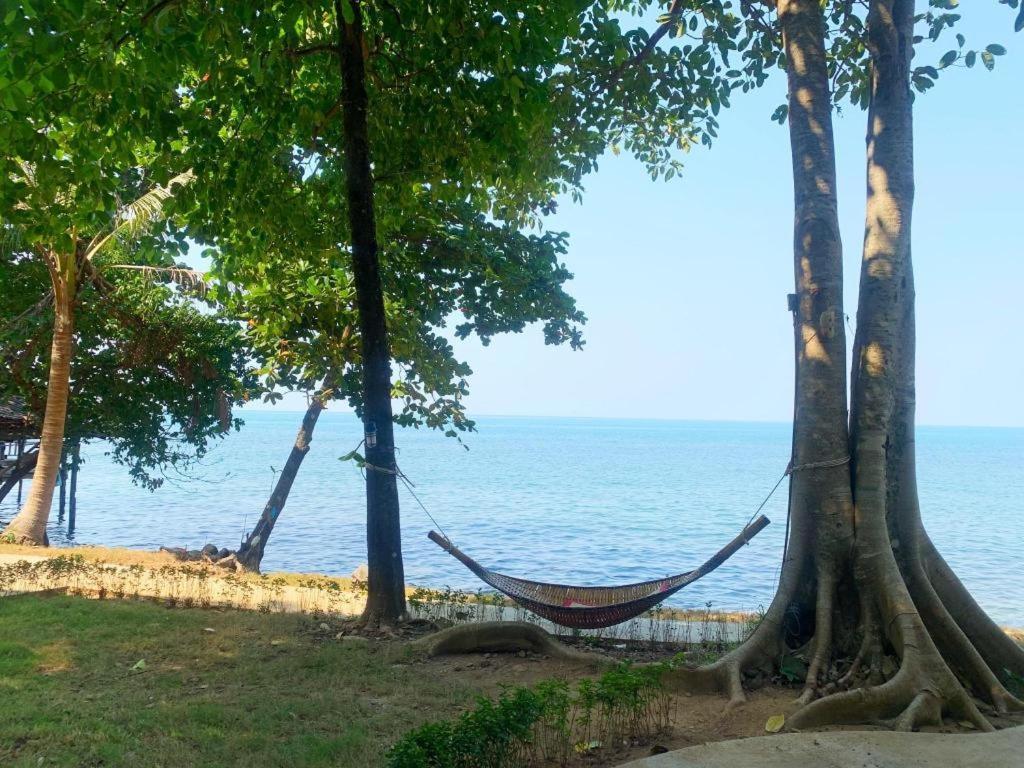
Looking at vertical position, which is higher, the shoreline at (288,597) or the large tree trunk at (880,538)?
the large tree trunk at (880,538)

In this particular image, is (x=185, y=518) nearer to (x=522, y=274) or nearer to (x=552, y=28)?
(x=522, y=274)

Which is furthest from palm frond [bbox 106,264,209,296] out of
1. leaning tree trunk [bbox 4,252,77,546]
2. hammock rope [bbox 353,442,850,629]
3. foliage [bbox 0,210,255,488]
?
hammock rope [bbox 353,442,850,629]

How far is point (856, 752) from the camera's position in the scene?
135 inches

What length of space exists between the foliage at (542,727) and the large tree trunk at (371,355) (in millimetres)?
2451

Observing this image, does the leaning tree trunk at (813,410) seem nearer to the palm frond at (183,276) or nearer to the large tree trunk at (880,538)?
the large tree trunk at (880,538)

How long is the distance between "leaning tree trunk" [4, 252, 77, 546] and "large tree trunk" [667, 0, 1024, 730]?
1046 cm

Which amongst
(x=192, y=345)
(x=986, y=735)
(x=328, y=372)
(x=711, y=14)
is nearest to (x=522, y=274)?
(x=328, y=372)

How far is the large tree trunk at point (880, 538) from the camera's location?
429 centimetres

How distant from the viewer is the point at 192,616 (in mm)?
6562

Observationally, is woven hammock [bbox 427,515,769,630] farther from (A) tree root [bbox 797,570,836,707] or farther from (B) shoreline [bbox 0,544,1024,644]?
(A) tree root [bbox 797,570,836,707]

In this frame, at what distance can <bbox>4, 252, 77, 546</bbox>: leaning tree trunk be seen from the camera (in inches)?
473

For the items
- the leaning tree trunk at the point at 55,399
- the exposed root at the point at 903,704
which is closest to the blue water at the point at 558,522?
the leaning tree trunk at the point at 55,399

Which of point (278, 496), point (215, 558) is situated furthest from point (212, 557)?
point (278, 496)

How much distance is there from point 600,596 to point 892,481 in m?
2.12
